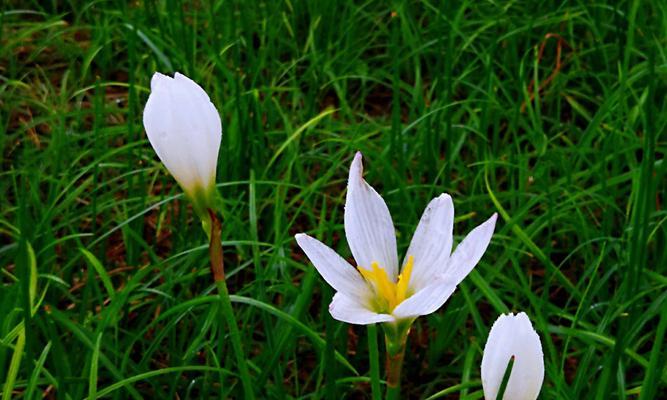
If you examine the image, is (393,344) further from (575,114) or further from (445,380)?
(575,114)

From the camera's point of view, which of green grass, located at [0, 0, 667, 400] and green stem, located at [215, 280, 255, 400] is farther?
green grass, located at [0, 0, 667, 400]

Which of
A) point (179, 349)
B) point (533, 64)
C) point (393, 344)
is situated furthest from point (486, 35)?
point (393, 344)

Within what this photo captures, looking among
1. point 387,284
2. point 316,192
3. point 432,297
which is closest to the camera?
point 432,297

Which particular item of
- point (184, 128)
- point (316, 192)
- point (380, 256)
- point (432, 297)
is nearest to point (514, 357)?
point (432, 297)


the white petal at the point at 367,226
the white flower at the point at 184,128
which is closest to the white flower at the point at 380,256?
the white petal at the point at 367,226

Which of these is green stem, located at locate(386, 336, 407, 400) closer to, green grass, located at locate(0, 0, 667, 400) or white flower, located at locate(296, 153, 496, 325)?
white flower, located at locate(296, 153, 496, 325)

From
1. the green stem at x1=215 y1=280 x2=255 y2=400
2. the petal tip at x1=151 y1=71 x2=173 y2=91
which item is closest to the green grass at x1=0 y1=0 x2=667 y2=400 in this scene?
the green stem at x1=215 y1=280 x2=255 y2=400

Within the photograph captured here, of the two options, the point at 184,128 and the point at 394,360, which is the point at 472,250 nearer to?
the point at 394,360
